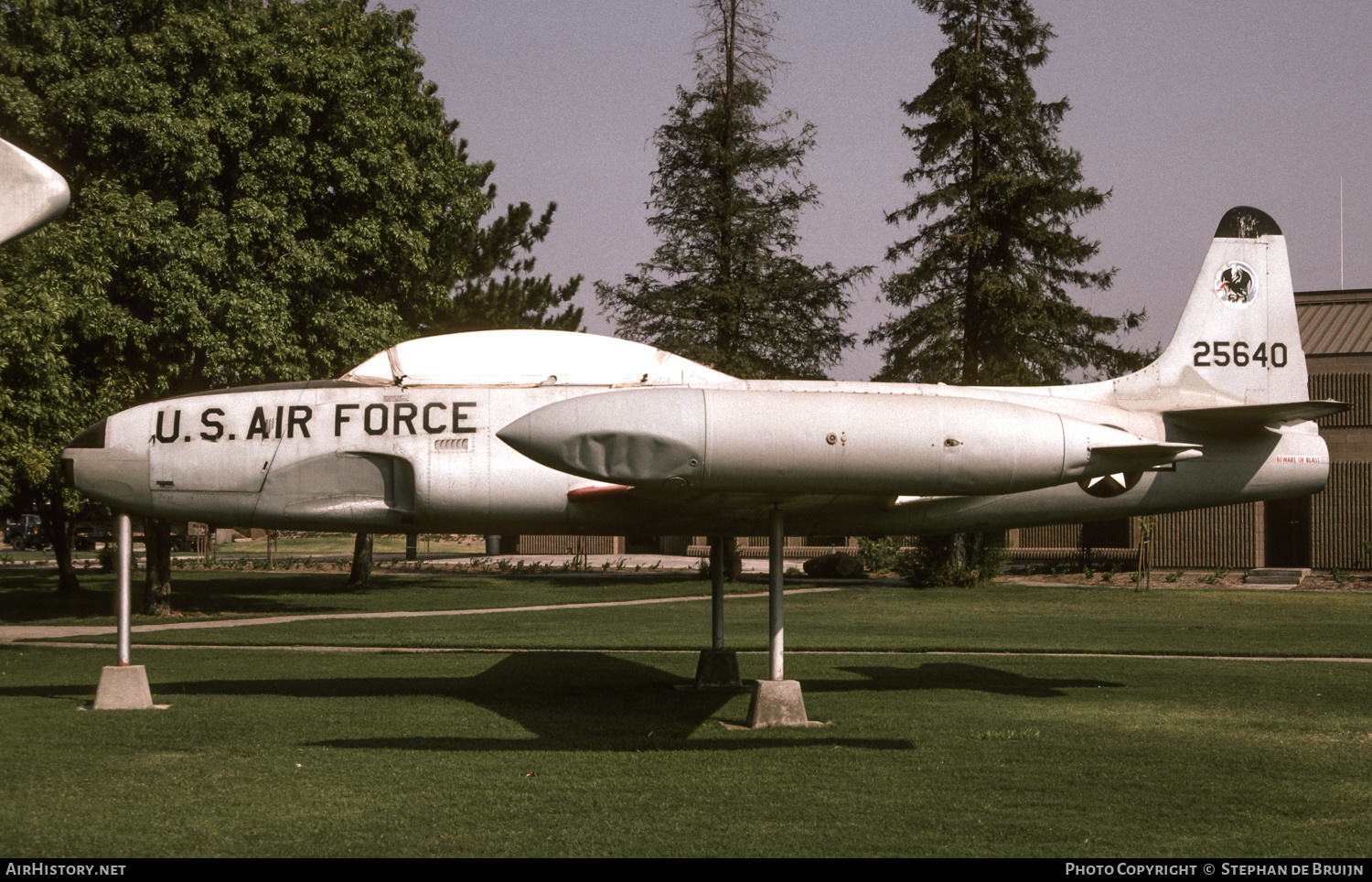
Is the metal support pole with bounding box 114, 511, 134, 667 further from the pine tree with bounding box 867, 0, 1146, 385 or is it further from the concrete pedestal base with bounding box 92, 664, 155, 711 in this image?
the pine tree with bounding box 867, 0, 1146, 385

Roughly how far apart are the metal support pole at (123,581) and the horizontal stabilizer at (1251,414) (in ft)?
36.0

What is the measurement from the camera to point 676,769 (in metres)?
9.06

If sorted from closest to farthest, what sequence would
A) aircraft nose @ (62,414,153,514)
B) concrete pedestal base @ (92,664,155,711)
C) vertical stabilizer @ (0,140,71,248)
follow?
vertical stabilizer @ (0,140,71,248) → aircraft nose @ (62,414,153,514) → concrete pedestal base @ (92,664,155,711)

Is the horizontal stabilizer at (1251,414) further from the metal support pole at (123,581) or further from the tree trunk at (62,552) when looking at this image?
the tree trunk at (62,552)

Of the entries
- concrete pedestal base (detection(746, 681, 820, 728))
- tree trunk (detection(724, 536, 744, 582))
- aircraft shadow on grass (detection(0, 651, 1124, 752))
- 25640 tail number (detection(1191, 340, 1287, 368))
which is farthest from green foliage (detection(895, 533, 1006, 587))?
concrete pedestal base (detection(746, 681, 820, 728))

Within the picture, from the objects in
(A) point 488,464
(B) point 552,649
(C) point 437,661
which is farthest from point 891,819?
(B) point 552,649

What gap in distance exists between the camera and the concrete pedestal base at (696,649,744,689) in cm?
1334

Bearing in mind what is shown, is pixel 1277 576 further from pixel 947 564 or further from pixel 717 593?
pixel 717 593

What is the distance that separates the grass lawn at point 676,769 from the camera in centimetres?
712

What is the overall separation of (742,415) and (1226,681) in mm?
9421

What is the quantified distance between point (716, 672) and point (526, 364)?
4.27 meters

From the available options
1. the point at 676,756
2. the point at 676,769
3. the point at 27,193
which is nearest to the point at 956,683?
the point at 676,756

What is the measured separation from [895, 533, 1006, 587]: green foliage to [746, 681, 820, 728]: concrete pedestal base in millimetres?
25950

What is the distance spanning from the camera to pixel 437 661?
16422mm
